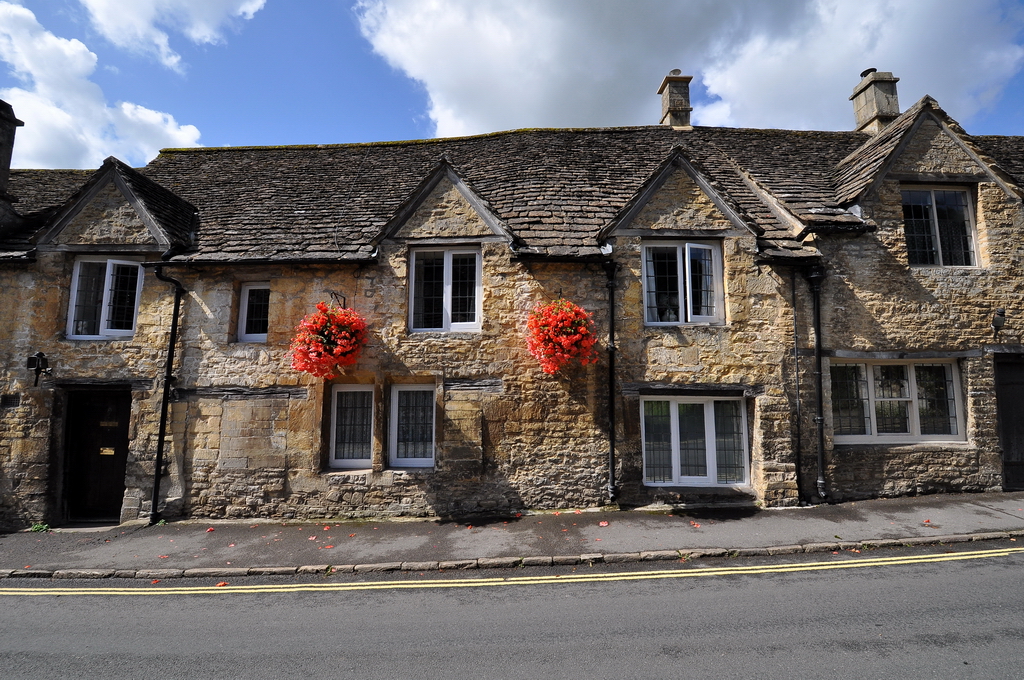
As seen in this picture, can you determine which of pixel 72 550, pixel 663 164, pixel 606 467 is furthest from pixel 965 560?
pixel 72 550

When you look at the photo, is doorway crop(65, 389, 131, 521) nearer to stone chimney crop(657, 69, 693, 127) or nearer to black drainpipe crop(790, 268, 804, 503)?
black drainpipe crop(790, 268, 804, 503)

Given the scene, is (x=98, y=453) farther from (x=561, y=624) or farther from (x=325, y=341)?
(x=561, y=624)

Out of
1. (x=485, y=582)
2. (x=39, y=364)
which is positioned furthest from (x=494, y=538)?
(x=39, y=364)

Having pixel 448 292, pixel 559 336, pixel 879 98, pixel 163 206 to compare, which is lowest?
pixel 559 336

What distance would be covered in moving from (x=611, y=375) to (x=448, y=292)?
380 centimetres

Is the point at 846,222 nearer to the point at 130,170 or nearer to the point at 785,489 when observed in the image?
the point at 785,489

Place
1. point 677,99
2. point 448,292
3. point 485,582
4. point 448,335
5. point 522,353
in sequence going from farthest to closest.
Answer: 1. point 677,99
2. point 448,292
3. point 448,335
4. point 522,353
5. point 485,582

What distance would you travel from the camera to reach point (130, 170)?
10.0 meters

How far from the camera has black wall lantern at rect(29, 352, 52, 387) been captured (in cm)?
897

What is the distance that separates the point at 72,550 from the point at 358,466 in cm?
478

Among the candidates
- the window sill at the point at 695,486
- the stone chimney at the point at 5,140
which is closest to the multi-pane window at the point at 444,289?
the window sill at the point at 695,486

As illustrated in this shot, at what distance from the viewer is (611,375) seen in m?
8.96

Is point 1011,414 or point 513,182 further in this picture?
point 513,182

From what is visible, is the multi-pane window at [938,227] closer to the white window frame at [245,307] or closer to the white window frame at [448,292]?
the white window frame at [448,292]
